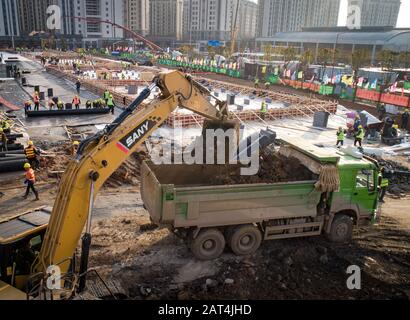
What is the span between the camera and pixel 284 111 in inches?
1110

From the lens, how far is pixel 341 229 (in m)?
10.6

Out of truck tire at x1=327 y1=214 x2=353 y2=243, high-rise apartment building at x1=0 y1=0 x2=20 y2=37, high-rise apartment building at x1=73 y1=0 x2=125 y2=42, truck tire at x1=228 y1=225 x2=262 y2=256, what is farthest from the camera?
high-rise apartment building at x1=73 y1=0 x2=125 y2=42

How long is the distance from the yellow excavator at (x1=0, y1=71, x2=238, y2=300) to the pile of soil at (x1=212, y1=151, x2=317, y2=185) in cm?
319

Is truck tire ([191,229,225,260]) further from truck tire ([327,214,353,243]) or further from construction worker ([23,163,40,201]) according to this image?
construction worker ([23,163,40,201])

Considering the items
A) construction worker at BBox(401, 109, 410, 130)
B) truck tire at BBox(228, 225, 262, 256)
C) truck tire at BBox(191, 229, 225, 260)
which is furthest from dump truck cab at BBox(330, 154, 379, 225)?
construction worker at BBox(401, 109, 410, 130)

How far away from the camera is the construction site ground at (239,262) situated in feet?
28.0

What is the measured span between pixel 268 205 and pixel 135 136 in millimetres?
3689

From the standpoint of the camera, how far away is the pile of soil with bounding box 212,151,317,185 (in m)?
10.3

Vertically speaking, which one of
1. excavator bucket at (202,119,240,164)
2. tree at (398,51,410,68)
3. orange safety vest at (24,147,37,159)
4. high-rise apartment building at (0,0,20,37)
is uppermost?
high-rise apartment building at (0,0,20,37)

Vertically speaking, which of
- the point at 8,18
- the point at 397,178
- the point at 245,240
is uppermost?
the point at 8,18

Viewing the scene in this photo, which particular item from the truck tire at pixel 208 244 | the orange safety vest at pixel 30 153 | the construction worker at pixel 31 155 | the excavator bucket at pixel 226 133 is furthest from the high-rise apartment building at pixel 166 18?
the truck tire at pixel 208 244

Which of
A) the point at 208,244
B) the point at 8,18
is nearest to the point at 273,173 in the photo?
the point at 208,244

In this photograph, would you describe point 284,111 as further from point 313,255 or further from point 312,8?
point 312,8

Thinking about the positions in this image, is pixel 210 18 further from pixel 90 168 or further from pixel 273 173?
pixel 90 168
